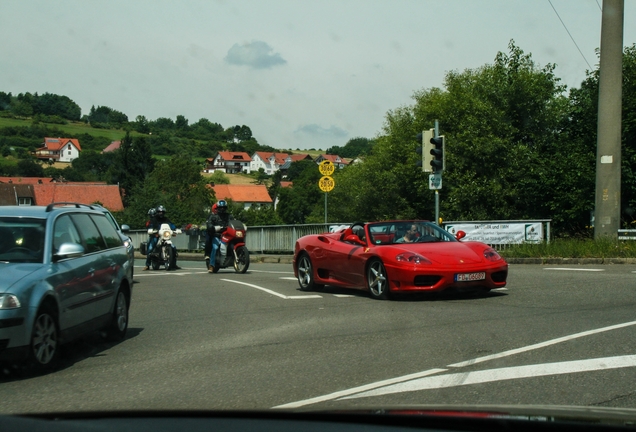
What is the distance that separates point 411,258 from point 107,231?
451cm

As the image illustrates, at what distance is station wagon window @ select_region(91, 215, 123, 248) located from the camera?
8.77m

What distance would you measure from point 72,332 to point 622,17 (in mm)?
18438

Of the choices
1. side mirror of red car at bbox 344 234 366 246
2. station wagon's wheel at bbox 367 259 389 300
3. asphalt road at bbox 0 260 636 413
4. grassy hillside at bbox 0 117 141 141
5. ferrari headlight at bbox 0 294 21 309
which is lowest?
asphalt road at bbox 0 260 636 413

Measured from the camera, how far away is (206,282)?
53.0 ft

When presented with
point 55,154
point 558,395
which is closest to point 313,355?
point 558,395

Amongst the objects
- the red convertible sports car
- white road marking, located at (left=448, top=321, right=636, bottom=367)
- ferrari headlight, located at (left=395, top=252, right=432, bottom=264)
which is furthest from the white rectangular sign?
white road marking, located at (left=448, top=321, right=636, bottom=367)

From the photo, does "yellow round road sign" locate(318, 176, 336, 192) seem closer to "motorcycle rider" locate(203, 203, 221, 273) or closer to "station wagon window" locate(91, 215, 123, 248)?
"motorcycle rider" locate(203, 203, 221, 273)

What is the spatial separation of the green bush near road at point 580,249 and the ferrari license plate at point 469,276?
30.0 feet

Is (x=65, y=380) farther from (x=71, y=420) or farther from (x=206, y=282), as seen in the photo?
(x=206, y=282)

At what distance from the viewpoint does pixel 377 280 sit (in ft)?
38.9

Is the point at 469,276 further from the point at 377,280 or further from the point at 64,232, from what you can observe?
the point at 64,232

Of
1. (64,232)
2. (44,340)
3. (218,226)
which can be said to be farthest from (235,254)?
(44,340)

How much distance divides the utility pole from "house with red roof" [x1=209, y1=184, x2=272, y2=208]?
128 metres

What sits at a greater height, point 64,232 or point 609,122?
point 609,122
